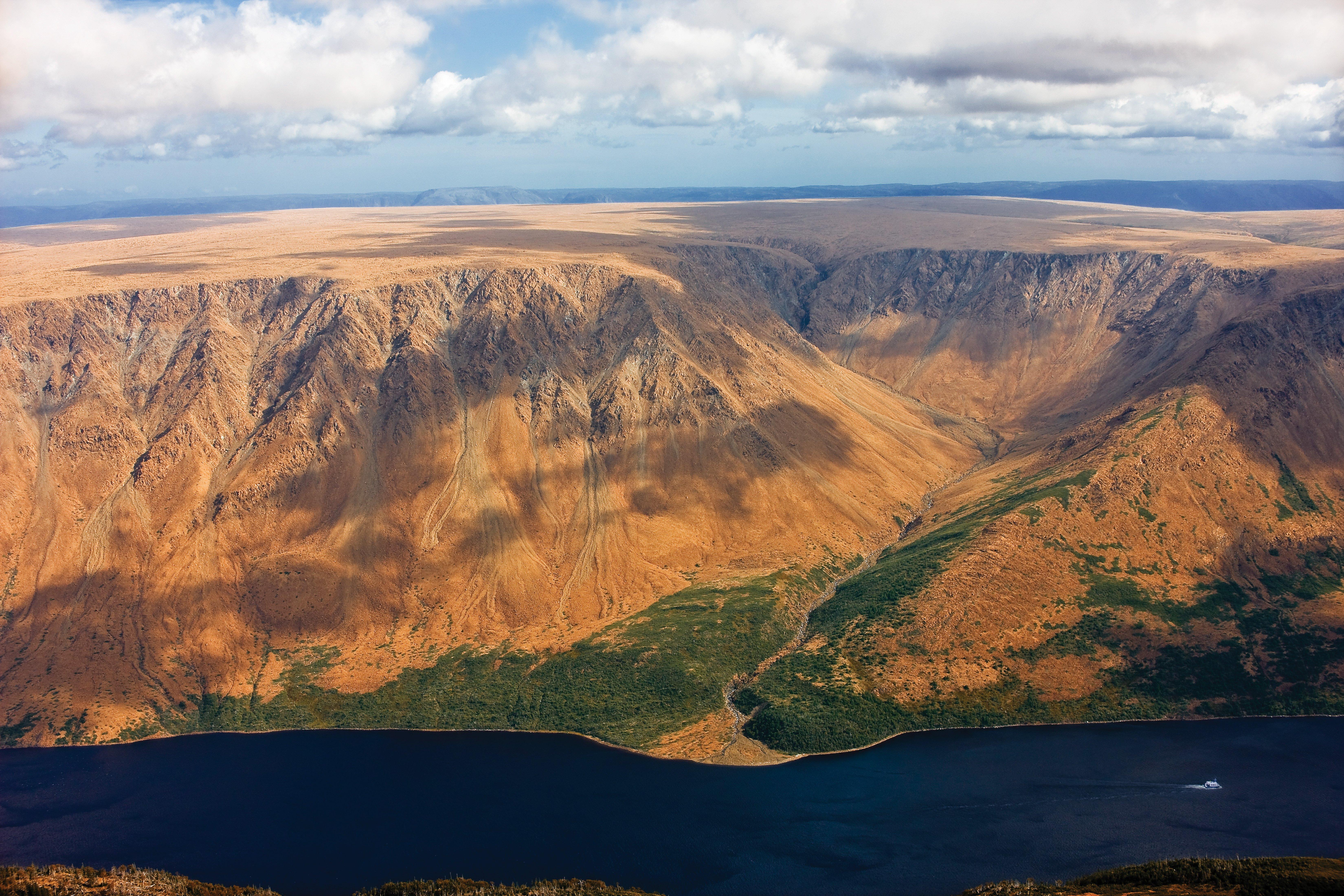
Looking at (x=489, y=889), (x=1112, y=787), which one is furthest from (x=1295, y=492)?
(x=489, y=889)

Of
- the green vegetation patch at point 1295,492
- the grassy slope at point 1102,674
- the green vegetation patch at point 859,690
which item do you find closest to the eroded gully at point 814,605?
the green vegetation patch at point 859,690

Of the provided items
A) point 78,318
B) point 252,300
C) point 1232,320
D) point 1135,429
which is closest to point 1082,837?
point 1135,429

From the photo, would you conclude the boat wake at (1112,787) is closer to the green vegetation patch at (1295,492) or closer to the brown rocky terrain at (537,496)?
the brown rocky terrain at (537,496)

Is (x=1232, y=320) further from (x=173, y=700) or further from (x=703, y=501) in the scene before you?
(x=173, y=700)

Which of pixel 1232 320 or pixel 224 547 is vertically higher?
pixel 1232 320

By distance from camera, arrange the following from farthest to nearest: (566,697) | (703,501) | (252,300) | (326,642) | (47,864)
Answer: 1. (252,300)
2. (703,501)
3. (326,642)
4. (566,697)
5. (47,864)
